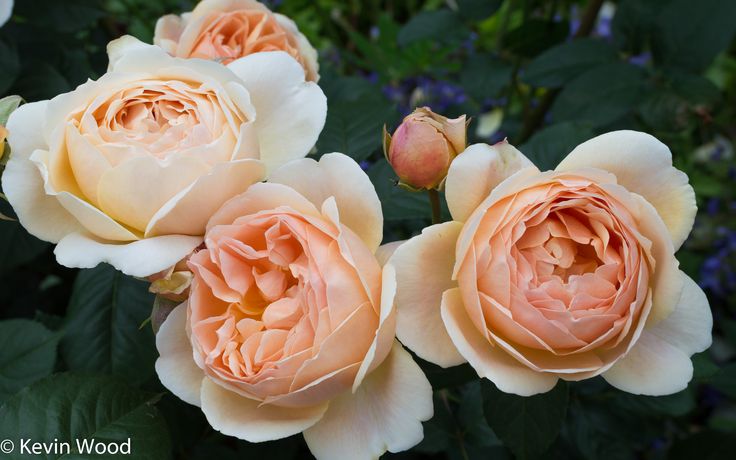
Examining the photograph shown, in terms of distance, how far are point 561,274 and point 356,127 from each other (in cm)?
47

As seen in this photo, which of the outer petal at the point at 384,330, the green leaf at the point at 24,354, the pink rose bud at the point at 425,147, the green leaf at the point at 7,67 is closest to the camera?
the outer petal at the point at 384,330

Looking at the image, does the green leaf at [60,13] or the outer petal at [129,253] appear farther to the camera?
the green leaf at [60,13]

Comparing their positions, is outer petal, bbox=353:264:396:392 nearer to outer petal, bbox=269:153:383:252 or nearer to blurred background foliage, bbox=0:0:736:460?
outer petal, bbox=269:153:383:252

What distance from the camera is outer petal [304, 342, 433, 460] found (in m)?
0.62

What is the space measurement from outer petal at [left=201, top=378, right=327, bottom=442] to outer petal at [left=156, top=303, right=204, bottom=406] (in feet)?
0.11

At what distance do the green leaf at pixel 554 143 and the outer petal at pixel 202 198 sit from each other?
45 cm

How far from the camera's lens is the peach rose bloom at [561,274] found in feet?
1.96

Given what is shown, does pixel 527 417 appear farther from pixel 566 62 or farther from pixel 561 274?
pixel 566 62

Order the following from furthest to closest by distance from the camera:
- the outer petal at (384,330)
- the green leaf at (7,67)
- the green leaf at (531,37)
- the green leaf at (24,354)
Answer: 1. the green leaf at (531,37)
2. the green leaf at (7,67)
3. the green leaf at (24,354)
4. the outer petal at (384,330)

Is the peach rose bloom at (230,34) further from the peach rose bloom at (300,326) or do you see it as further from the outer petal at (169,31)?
the peach rose bloom at (300,326)

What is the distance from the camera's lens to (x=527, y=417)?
76cm

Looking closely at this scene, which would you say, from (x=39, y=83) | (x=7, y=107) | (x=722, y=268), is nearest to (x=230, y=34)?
(x=7, y=107)

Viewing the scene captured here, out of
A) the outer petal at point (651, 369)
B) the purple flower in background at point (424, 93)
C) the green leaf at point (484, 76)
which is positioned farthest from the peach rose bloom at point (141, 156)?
the purple flower in background at point (424, 93)

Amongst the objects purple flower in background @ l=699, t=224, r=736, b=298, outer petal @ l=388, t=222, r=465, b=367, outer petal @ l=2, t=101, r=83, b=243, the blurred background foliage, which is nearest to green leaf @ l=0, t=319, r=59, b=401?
the blurred background foliage
